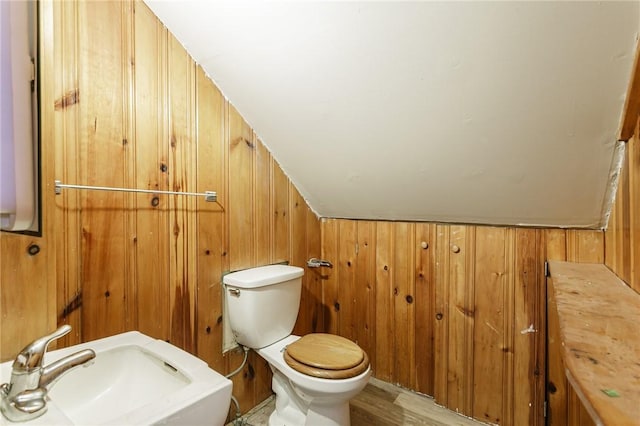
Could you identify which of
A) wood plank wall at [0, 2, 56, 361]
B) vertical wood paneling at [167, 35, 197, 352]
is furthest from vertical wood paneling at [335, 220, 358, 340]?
wood plank wall at [0, 2, 56, 361]

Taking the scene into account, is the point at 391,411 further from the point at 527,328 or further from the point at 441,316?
the point at 527,328

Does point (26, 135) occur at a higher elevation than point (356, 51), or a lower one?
lower

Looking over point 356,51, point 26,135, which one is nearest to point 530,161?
point 356,51

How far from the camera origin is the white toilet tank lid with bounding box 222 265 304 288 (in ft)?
4.75

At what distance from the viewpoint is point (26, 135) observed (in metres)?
0.58

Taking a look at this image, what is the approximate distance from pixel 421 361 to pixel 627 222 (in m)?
1.27

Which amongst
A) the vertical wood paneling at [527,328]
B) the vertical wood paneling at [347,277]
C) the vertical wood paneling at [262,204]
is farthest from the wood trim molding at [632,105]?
the vertical wood paneling at [262,204]

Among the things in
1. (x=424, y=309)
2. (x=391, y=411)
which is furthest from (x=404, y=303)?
(x=391, y=411)

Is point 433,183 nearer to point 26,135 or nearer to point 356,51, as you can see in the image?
point 356,51

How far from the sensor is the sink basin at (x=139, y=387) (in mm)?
675

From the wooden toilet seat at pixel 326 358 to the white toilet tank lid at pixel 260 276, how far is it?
1.06ft

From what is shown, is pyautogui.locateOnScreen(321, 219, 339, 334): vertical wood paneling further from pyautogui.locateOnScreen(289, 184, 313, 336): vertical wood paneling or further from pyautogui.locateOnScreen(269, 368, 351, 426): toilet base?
pyautogui.locateOnScreen(269, 368, 351, 426): toilet base

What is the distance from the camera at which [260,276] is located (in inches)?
59.4

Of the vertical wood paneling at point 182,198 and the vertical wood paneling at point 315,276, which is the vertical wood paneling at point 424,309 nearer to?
the vertical wood paneling at point 315,276
